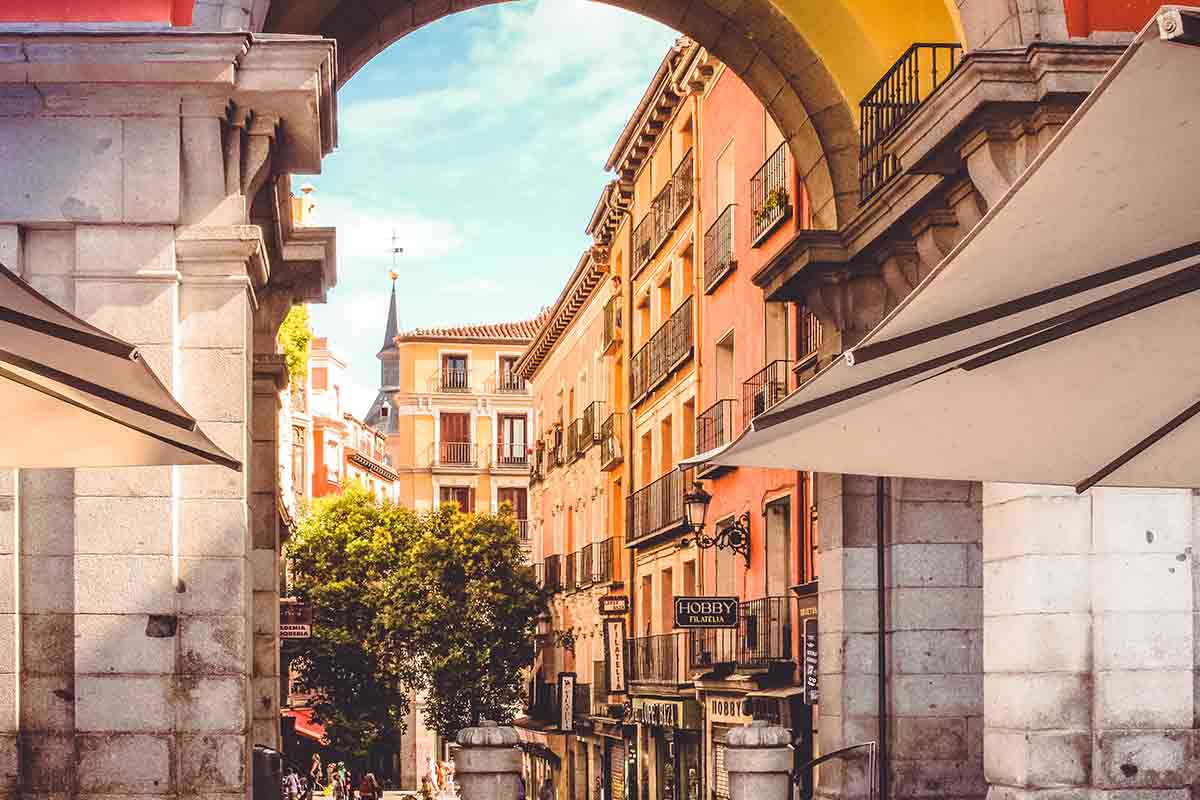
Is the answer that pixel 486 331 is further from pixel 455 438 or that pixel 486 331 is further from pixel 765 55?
pixel 765 55

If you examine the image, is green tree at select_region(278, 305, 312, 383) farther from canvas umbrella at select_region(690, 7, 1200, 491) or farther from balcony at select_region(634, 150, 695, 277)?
canvas umbrella at select_region(690, 7, 1200, 491)

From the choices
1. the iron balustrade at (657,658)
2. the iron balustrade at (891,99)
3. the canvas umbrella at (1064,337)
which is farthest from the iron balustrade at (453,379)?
the canvas umbrella at (1064,337)

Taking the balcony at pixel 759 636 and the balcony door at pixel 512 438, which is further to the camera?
the balcony door at pixel 512 438

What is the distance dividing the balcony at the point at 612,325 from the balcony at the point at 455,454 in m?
41.1

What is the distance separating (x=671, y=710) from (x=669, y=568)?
10.6ft

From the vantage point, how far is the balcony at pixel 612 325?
44681mm

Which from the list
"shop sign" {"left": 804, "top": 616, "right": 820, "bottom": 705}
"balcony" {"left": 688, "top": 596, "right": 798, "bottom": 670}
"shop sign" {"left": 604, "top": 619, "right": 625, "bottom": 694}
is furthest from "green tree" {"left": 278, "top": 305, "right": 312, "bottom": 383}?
"shop sign" {"left": 804, "top": 616, "right": 820, "bottom": 705}

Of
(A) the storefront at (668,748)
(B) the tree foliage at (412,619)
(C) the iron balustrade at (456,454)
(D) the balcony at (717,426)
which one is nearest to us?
(D) the balcony at (717,426)

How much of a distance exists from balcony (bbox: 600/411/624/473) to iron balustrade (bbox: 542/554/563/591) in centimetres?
A: 913

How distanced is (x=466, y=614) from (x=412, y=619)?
141 cm

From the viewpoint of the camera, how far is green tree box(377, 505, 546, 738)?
50344mm

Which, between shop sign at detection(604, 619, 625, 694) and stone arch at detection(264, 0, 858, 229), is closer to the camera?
stone arch at detection(264, 0, 858, 229)

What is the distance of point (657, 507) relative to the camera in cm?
3794

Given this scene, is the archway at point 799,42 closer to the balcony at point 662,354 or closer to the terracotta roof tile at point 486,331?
the balcony at point 662,354
